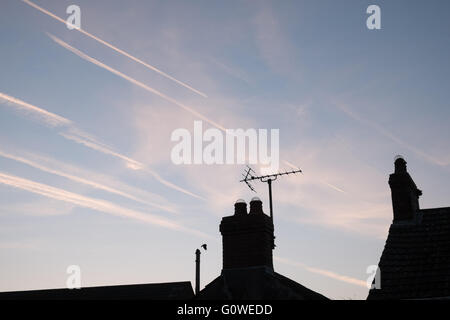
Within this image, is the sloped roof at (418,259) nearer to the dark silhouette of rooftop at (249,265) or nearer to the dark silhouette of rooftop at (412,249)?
the dark silhouette of rooftop at (412,249)

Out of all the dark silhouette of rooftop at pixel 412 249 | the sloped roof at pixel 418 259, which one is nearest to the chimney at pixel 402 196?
the dark silhouette of rooftop at pixel 412 249

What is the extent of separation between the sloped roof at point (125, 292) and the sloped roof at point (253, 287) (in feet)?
74.3

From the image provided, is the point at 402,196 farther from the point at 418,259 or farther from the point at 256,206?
the point at 256,206

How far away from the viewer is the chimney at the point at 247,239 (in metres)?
12.8

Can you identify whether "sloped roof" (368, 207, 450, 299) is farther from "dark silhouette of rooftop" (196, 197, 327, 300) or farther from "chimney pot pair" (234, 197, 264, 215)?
"chimney pot pair" (234, 197, 264, 215)

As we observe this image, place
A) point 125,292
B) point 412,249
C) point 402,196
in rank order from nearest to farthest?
1. point 412,249
2. point 402,196
3. point 125,292

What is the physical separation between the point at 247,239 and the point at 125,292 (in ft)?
85.3

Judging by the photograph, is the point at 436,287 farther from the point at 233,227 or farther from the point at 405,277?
the point at 233,227

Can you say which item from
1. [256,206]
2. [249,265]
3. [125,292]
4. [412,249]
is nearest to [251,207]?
[256,206]

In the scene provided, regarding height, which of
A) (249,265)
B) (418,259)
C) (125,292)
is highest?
(418,259)

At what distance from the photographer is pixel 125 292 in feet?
119
